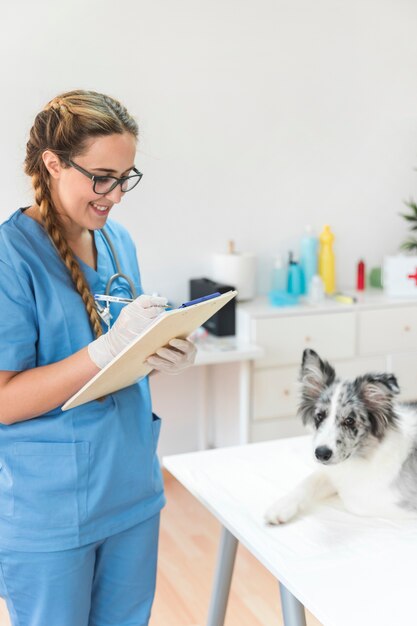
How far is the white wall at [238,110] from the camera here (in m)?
3.05

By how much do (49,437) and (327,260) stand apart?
2416mm

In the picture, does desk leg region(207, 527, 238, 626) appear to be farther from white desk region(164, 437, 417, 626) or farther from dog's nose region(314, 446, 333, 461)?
dog's nose region(314, 446, 333, 461)

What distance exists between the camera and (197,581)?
2652mm

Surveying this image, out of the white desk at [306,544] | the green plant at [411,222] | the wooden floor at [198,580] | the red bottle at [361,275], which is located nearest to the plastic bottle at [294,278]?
the red bottle at [361,275]

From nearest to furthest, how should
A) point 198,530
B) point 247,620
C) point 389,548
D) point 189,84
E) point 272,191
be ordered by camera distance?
point 389,548 < point 247,620 < point 198,530 < point 189,84 < point 272,191

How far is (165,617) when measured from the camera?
2428mm

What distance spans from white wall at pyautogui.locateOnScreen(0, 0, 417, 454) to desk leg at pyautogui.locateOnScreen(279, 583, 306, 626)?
214 cm

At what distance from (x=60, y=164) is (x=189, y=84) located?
1996 mm

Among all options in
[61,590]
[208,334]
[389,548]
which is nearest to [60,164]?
[61,590]

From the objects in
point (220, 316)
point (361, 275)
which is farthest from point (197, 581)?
point (361, 275)

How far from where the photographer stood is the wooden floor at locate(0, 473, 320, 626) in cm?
242

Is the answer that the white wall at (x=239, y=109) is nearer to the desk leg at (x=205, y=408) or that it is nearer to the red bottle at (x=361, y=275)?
the red bottle at (x=361, y=275)

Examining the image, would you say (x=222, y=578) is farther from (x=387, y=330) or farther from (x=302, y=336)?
(x=387, y=330)

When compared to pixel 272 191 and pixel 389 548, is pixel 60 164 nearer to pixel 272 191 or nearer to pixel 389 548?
pixel 389 548
